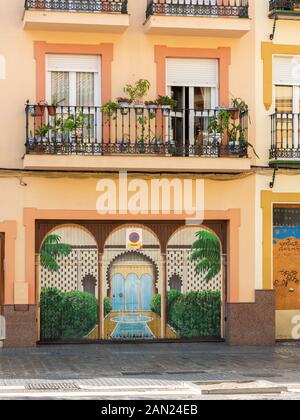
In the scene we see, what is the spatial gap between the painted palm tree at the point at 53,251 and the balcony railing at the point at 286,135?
498cm

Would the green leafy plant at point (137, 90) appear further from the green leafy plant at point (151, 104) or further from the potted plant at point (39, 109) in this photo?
the potted plant at point (39, 109)

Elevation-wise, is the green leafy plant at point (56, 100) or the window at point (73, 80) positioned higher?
the window at point (73, 80)

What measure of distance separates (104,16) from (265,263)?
21.1 feet

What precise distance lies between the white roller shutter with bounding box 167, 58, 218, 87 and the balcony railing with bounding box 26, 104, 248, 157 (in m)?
0.65

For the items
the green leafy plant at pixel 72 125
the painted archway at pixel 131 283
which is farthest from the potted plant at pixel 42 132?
the painted archway at pixel 131 283

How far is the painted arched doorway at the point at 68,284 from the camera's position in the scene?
23.4 meters

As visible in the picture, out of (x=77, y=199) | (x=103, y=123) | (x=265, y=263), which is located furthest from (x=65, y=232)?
(x=265, y=263)

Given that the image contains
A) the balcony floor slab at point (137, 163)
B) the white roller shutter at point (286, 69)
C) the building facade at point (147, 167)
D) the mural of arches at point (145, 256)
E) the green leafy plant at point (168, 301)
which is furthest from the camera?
the white roller shutter at point (286, 69)

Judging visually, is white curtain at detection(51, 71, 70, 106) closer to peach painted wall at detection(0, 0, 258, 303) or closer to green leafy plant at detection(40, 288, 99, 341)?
peach painted wall at detection(0, 0, 258, 303)

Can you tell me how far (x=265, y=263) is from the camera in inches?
944

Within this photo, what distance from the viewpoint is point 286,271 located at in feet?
80.3
